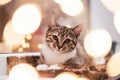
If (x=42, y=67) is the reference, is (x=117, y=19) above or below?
above

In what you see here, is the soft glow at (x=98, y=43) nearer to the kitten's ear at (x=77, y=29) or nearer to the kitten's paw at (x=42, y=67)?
the kitten's ear at (x=77, y=29)

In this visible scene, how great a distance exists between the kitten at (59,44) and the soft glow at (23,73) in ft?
0.14

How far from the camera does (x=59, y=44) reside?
0.61 metres

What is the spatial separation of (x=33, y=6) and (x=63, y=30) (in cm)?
11

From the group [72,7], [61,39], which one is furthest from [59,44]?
[72,7]

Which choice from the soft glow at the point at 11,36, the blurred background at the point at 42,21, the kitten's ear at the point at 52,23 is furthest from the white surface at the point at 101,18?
the soft glow at the point at 11,36

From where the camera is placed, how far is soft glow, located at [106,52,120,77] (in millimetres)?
645

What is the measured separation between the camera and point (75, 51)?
2.06 ft

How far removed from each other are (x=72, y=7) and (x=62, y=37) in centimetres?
10

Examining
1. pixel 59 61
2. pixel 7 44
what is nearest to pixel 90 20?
pixel 59 61

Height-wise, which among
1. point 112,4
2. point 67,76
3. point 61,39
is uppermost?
point 112,4

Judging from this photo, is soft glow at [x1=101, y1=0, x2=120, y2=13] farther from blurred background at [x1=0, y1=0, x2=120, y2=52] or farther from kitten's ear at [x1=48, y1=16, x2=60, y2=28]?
kitten's ear at [x1=48, y1=16, x2=60, y2=28]

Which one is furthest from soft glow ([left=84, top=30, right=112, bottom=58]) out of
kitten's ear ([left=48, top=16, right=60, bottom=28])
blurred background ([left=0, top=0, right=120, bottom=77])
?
kitten's ear ([left=48, top=16, right=60, bottom=28])

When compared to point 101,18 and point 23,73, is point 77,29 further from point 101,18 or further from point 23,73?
point 23,73
